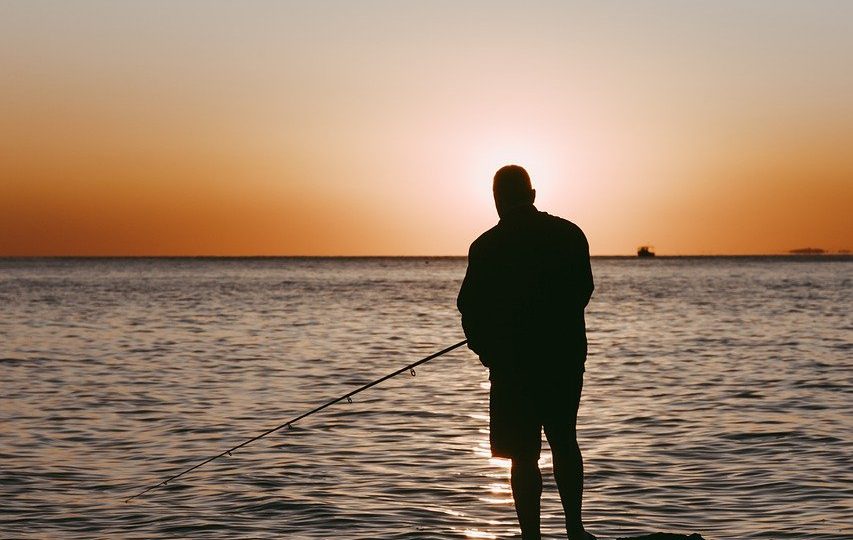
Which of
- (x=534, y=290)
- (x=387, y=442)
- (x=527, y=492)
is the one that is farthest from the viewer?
(x=387, y=442)

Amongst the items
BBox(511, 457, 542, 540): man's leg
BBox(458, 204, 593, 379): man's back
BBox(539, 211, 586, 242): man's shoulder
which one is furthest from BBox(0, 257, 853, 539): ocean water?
BBox(539, 211, 586, 242): man's shoulder

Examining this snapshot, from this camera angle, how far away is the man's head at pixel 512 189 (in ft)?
Result: 22.0

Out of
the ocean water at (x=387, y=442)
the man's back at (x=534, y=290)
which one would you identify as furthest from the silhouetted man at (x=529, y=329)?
the ocean water at (x=387, y=442)

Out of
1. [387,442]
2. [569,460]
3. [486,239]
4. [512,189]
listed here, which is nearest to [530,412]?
[569,460]

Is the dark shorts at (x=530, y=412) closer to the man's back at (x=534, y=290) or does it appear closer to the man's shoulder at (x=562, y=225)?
the man's back at (x=534, y=290)

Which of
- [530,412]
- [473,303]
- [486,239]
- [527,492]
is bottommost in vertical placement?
[527,492]

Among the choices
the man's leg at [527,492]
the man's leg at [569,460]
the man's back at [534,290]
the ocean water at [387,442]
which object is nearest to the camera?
the man's back at [534,290]

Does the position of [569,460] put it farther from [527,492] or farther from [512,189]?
[512,189]

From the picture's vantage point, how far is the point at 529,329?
657 centimetres

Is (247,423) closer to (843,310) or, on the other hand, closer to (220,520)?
(220,520)

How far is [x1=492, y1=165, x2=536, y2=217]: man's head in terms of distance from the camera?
672 centimetres

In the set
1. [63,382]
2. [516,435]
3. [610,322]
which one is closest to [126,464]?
[516,435]

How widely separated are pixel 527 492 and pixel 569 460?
1.03ft

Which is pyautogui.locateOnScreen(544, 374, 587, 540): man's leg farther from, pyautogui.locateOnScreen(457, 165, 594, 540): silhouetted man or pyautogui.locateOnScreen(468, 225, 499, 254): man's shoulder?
pyautogui.locateOnScreen(468, 225, 499, 254): man's shoulder
